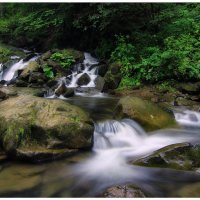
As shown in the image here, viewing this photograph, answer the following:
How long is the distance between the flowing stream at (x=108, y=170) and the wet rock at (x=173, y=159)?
0.40ft

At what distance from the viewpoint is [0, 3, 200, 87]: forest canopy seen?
32.6ft

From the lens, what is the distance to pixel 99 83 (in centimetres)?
1090

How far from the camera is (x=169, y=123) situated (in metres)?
7.28

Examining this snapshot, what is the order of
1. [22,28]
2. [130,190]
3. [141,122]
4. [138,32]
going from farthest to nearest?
[22,28] → [138,32] → [141,122] → [130,190]

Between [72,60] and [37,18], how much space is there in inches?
141

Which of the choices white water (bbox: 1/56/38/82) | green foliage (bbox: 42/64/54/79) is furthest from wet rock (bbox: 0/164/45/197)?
white water (bbox: 1/56/38/82)

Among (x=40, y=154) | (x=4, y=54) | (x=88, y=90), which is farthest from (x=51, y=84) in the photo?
(x=40, y=154)

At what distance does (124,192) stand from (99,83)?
6.86m

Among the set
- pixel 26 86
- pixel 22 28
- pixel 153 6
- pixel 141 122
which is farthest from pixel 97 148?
pixel 22 28

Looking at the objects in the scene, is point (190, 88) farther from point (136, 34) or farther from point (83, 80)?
point (83, 80)

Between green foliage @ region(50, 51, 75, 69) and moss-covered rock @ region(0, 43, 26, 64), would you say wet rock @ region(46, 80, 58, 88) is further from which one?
moss-covered rock @ region(0, 43, 26, 64)

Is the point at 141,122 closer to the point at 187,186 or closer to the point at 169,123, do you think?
the point at 169,123

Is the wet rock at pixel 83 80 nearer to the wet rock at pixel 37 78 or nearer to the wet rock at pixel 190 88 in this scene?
the wet rock at pixel 37 78

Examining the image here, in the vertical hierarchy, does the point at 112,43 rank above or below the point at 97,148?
above
